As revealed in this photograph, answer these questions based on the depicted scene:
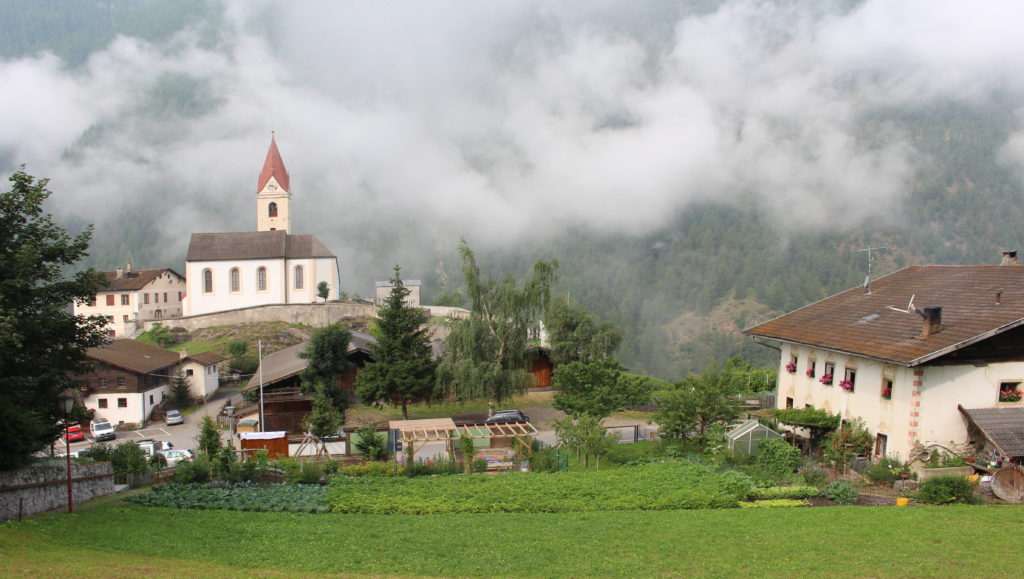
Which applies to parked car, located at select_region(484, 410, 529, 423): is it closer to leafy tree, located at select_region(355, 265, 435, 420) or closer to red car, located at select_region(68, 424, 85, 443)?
leafy tree, located at select_region(355, 265, 435, 420)

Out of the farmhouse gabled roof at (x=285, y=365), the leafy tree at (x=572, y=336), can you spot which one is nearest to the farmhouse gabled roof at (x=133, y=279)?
the farmhouse gabled roof at (x=285, y=365)

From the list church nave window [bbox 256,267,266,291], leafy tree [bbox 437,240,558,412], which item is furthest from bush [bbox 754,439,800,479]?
church nave window [bbox 256,267,266,291]

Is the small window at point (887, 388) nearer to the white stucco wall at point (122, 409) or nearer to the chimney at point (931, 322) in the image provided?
the chimney at point (931, 322)

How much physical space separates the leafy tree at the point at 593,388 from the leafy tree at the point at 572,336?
1605cm

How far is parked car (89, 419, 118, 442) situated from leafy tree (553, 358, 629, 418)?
24.4m

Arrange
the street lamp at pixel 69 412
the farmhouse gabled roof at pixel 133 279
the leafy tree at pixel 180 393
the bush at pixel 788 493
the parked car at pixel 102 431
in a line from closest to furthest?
the street lamp at pixel 69 412, the bush at pixel 788 493, the parked car at pixel 102 431, the leafy tree at pixel 180 393, the farmhouse gabled roof at pixel 133 279

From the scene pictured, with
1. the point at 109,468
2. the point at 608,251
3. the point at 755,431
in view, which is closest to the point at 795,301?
the point at 608,251

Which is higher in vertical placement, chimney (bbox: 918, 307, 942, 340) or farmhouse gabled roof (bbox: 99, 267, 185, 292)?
farmhouse gabled roof (bbox: 99, 267, 185, 292)

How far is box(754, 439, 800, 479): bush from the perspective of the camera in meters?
19.4

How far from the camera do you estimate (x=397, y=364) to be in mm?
34125

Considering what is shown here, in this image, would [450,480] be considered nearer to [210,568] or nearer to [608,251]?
[210,568]

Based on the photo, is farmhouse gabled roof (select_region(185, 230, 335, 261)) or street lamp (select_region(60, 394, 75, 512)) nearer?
street lamp (select_region(60, 394, 75, 512))

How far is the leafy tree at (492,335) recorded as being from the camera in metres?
34.4

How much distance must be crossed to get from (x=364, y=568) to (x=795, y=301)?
87.1m
